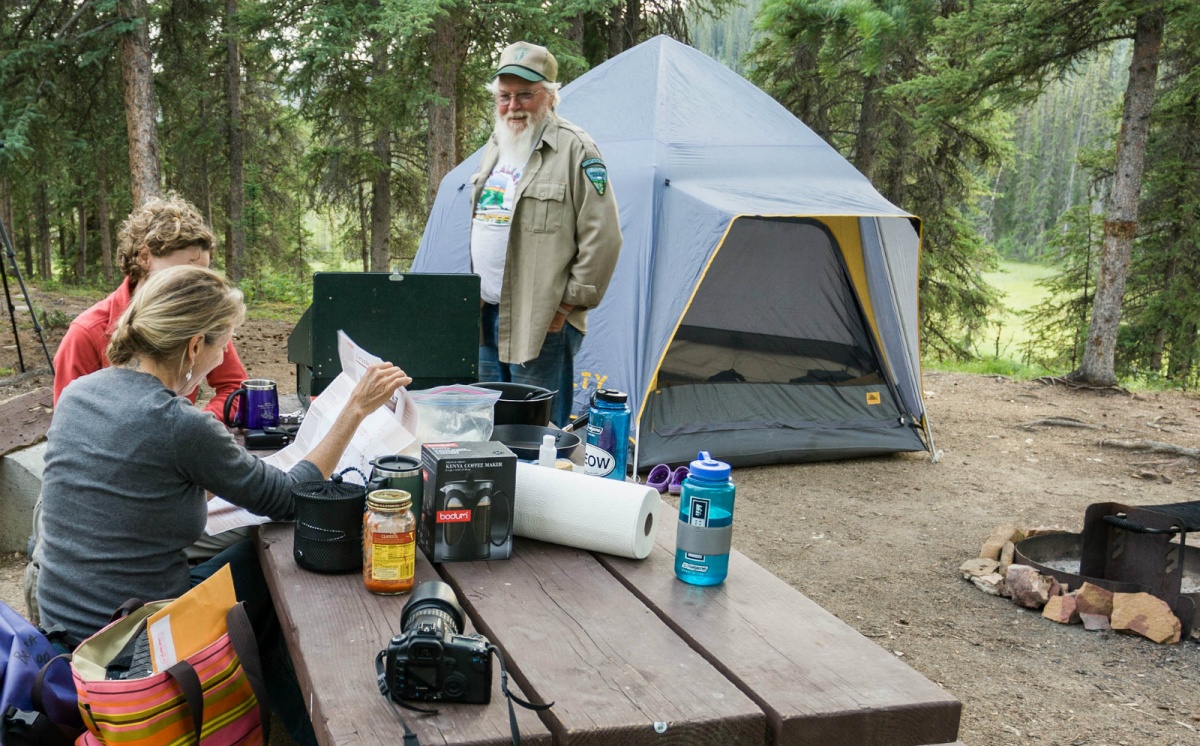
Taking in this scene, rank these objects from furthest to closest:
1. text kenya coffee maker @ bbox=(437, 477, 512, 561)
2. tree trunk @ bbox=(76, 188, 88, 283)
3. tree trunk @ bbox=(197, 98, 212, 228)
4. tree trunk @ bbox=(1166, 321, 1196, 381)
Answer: tree trunk @ bbox=(76, 188, 88, 283)
tree trunk @ bbox=(197, 98, 212, 228)
tree trunk @ bbox=(1166, 321, 1196, 381)
text kenya coffee maker @ bbox=(437, 477, 512, 561)

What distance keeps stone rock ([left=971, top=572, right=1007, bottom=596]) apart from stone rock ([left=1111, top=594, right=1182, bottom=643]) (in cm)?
43

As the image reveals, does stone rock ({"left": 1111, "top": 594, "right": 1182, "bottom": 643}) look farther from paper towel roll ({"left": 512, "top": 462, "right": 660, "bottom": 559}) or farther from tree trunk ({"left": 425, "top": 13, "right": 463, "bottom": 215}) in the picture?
Answer: tree trunk ({"left": 425, "top": 13, "right": 463, "bottom": 215})

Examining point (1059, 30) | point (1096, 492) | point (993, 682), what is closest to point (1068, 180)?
point (1059, 30)

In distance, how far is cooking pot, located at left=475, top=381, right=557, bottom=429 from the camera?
2164mm

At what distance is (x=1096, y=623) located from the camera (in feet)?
11.1

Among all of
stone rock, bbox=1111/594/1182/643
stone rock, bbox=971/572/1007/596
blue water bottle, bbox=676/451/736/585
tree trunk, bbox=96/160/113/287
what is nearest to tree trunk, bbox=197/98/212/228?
tree trunk, bbox=96/160/113/287

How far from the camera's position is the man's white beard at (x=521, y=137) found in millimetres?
3443

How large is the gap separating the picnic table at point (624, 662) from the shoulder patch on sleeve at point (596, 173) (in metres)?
2.07

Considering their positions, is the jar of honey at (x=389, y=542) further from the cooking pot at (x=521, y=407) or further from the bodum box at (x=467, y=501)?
the cooking pot at (x=521, y=407)

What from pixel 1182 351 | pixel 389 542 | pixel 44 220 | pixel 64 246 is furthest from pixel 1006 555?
pixel 64 246

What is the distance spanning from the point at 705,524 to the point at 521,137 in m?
2.27

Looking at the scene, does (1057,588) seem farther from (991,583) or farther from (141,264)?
(141,264)

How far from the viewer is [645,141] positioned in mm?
5230

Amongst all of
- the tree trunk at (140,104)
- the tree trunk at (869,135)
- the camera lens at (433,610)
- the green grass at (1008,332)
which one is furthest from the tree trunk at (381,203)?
the camera lens at (433,610)
